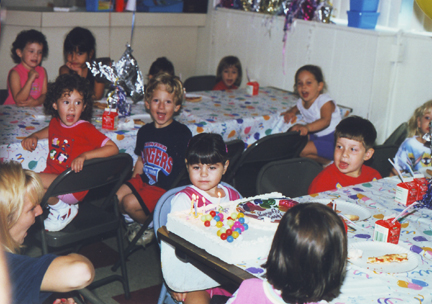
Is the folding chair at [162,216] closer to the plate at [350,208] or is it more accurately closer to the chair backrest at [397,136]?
the plate at [350,208]

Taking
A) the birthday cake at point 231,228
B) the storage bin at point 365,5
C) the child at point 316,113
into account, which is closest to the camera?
the birthday cake at point 231,228

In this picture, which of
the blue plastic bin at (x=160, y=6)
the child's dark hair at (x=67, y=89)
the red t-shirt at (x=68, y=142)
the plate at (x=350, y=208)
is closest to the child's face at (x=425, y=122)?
the plate at (x=350, y=208)

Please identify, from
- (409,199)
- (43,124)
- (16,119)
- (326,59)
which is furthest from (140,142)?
(326,59)

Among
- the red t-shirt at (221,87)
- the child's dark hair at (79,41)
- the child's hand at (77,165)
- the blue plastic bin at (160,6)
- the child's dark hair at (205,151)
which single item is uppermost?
the blue plastic bin at (160,6)

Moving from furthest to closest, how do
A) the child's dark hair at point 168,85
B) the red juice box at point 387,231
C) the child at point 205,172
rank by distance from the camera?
the child's dark hair at point 168,85
the child at point 205,172
the red juice box at point 387,231

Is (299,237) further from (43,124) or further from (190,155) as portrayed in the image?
(43,124)

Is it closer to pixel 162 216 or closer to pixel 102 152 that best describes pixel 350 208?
pixel 162 216

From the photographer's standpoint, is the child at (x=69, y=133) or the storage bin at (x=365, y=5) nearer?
the child at (x=69, y=133)

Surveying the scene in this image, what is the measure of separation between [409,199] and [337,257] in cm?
113

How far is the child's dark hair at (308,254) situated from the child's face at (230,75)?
3.94 meters

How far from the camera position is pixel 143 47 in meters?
6.23

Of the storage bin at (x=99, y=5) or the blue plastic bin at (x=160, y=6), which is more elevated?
the blue plastic bin at (x=160, y=6)

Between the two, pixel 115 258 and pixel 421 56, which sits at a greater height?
pixel 421 56

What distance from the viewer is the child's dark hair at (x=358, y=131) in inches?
111
